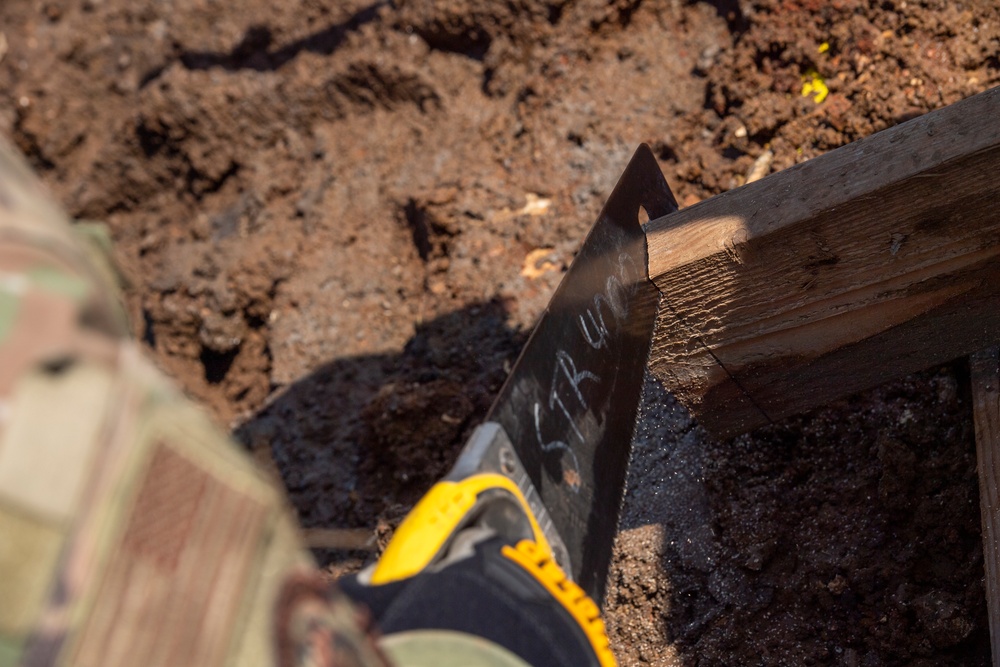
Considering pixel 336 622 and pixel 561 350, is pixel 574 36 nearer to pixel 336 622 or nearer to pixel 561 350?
pixel 561 350

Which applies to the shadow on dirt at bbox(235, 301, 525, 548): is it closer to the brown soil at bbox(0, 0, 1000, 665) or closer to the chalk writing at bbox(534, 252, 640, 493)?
the brown soil at bbox(0, 0, 1000, 665)

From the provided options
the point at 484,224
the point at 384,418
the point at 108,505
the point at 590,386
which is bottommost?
the point at 384,418

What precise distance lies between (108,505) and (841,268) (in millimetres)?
1633

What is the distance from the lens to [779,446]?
2.51 m

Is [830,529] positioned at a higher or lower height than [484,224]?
lower

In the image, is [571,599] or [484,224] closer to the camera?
[571,599]

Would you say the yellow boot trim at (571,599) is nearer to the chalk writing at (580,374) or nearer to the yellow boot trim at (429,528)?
the yellow boot trim at (429,528)

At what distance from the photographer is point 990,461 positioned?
6.57 feet

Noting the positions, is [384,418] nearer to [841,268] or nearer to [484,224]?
[484,224]

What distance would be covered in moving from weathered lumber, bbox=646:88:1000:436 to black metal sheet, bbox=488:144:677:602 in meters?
0.10

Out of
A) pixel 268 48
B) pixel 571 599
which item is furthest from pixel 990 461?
pixel 268 48

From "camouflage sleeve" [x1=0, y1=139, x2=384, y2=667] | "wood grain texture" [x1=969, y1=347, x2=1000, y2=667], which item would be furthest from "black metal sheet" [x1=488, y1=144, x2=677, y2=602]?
"camouflage sleeve" [x1=0, y1=139, x2=384, y2=667]

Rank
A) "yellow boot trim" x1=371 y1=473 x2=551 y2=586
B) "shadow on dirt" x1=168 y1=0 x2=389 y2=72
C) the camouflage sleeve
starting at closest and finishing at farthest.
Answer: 1. the camouflage sleeve
2. "yellow boot trim" x1=371 y1=473 x2=551 y2=586
3. "shadow on dirt" x1=168 y1=0 x2=389 y2=72

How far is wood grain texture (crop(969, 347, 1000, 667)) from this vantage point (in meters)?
1.86
